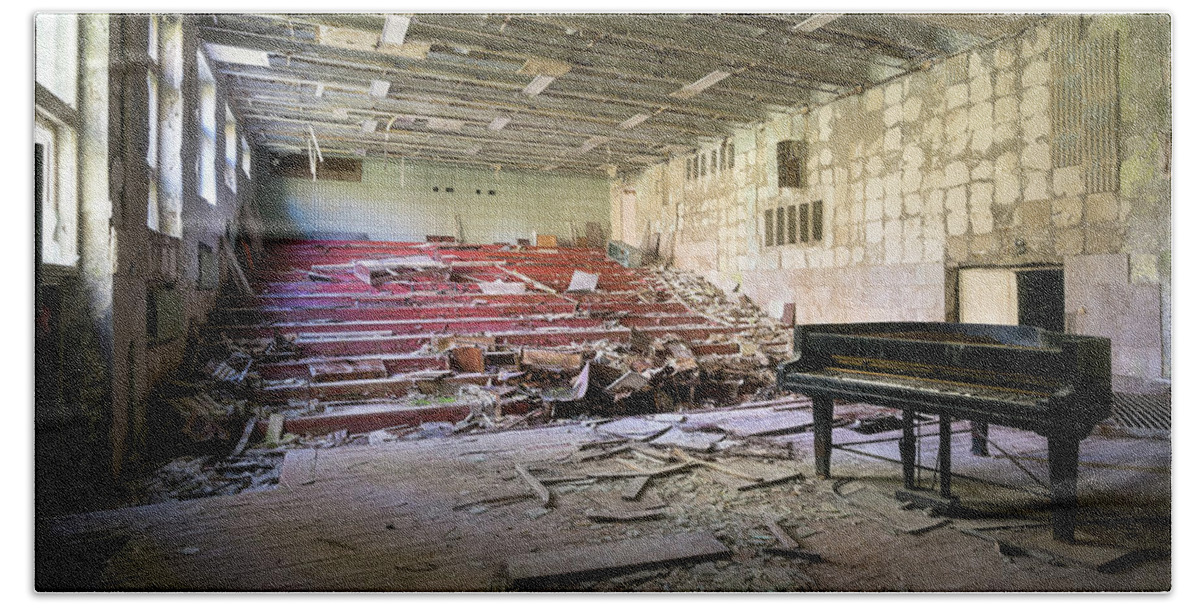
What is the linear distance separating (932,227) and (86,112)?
635 cm

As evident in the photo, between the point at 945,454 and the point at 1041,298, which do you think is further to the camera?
the point at 1041,298

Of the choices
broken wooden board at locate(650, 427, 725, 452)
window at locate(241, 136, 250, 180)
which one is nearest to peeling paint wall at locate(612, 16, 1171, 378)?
broken wooden board at locate(650, 427, 725, 452)

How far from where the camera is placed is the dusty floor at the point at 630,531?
8.41ft

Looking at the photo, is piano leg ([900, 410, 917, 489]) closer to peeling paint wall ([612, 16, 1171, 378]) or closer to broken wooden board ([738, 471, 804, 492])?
broken wooden board ([738, 471, 804, 492])

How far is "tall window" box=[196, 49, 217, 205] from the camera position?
5.63 meters

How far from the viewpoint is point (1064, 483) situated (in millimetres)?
2717

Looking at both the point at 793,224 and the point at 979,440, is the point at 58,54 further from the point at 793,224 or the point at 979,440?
the point at 793,224

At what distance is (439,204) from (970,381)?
433 inches

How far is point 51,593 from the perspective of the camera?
2688mm

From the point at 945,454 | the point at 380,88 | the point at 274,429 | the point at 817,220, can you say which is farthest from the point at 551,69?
the point at 945,454

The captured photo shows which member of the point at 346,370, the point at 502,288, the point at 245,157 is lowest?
the point at 346,370

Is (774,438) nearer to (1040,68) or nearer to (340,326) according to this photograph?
(1040,68)

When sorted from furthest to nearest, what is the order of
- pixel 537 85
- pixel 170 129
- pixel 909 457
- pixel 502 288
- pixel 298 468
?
pixel 502 288
pixel 537 85
pixel 170 129
pixel 298 468
pixel 909 457

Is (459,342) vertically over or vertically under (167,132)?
under
